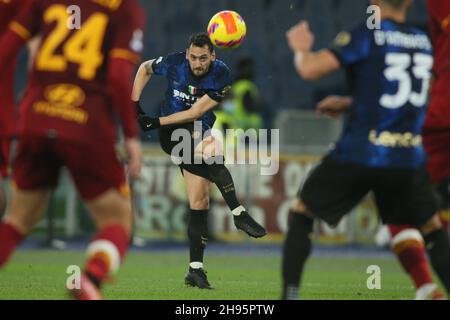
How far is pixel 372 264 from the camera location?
539 inches

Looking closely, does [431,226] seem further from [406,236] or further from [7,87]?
[7,87]

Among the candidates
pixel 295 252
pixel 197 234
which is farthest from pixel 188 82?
pixel 295 252

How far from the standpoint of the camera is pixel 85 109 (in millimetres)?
5965

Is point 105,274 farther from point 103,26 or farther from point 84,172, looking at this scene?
point 103,26

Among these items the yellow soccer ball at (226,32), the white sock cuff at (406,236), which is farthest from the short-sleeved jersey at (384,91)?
the yellow soccer ball at (226,32)

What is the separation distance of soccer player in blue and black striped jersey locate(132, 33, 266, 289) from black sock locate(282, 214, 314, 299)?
243 centimetres

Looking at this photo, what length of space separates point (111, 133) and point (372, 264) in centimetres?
816

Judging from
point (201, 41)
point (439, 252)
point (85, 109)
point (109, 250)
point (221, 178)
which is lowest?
point (439, 252)

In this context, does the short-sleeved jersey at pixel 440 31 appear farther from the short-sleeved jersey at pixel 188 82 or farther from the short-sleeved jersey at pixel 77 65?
the short-sleeved jersey at pixel 77 65

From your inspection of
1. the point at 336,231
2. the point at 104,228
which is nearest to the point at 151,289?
the point at 104,228

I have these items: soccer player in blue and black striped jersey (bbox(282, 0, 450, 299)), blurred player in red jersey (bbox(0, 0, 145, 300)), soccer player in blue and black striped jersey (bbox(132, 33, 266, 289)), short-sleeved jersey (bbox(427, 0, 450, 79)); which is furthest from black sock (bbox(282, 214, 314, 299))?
Result: soccer player in blue and black striped jersey (bbox(132, 33, 266, 289))

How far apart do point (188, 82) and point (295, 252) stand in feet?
9.47

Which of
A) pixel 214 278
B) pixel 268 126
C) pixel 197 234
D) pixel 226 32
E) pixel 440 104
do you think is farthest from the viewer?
pixel 268 126

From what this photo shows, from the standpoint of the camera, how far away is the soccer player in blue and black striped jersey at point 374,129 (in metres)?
6.40
